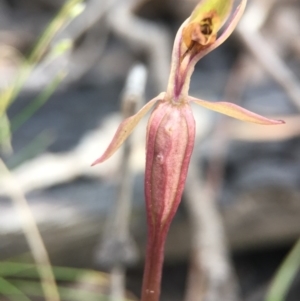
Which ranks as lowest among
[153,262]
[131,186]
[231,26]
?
[153,262]

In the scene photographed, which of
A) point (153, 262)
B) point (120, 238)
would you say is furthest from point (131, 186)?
point (153, 262)

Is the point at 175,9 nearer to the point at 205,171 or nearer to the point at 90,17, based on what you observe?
the point at 90,17

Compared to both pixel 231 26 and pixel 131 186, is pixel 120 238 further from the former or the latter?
pixel 231 26

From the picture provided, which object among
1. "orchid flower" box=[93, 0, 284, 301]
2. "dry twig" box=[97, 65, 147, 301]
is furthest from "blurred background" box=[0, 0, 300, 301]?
"orchid flower" box=[93, 0, 284, 301]

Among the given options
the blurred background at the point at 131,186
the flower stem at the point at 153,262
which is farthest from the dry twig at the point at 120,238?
the flower stem at the point at 153,262

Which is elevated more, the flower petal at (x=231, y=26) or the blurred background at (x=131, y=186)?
the blurred background at (x=131, y=186)

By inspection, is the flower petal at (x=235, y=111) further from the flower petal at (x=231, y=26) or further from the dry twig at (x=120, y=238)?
the dry twig at (x=120, y=238)

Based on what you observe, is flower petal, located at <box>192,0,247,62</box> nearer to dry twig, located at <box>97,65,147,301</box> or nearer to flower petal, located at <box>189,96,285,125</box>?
flower petal, located at <box>189,96,285,125</box>
